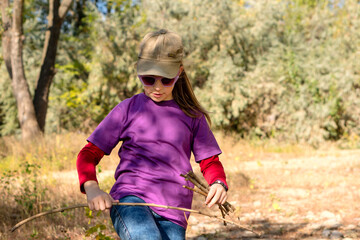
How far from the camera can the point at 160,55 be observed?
92.5 inches

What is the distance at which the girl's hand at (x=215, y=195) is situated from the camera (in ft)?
7.19

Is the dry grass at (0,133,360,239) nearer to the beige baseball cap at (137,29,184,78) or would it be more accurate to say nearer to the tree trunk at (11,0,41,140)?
the tree trunk at (11,0,41,140)

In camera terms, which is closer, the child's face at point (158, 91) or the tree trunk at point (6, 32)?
the child's face at point (158, 91)

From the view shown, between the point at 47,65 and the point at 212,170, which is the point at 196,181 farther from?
the point at 47,65

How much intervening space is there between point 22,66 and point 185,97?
852cm

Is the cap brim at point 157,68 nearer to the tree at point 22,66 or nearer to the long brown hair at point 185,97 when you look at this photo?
the long brown hair at point 185,97

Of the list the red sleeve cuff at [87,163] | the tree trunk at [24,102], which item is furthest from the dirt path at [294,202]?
the tree trunk at [24,102]

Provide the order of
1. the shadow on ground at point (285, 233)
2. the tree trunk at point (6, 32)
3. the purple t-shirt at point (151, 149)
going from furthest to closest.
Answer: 1. the tree trunk at point (6, 32)
2. the shadow on ground at point (285, 233)
3. the purple t-shirt at point (151, 149)

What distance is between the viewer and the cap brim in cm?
230

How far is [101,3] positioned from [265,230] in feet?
58.7

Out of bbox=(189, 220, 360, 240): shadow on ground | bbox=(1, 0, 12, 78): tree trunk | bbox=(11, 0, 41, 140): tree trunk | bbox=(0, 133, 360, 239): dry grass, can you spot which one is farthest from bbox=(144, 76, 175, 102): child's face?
bbox=(1, 0, 12, 78): tree trunk

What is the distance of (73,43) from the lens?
17.8 m

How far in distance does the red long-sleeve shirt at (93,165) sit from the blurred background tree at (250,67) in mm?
9341

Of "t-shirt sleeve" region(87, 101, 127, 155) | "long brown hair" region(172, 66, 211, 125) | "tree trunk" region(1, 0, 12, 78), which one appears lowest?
"t-shirt sleeve" region(87, 101, 127, 155)
